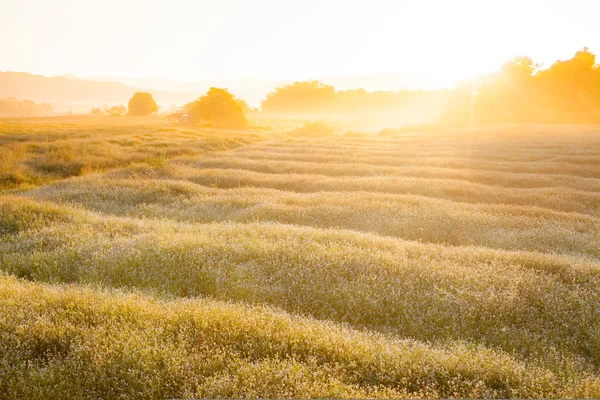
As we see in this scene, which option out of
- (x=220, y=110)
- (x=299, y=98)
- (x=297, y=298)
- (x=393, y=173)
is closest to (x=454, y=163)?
(x=393, y=173)

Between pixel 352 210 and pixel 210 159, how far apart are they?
1391 cm

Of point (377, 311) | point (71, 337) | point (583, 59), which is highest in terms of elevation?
point (583, 59)

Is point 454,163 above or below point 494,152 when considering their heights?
below

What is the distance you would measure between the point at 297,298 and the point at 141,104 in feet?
300

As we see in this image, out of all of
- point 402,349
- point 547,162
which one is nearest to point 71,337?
point 402,349

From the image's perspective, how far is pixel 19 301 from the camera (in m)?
5.37

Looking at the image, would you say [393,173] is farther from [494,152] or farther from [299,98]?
[299,98]

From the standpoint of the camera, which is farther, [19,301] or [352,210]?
[352,210]

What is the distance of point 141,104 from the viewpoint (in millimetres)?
88062

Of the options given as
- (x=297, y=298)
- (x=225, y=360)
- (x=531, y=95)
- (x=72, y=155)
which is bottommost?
(x=297, y=298)

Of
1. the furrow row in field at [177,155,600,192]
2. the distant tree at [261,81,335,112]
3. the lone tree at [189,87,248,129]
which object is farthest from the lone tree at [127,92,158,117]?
the furrow row in field at [177,155,600,192]

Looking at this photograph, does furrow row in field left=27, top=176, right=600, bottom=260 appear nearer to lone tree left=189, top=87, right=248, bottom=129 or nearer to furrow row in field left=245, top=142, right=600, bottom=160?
furrow row in field left=245, top=142, right=600, bottom=160

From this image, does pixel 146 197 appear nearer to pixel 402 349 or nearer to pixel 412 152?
pixel 402 349

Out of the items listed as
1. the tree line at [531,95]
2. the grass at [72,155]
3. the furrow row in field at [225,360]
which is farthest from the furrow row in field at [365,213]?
the tree line at [531,95]
